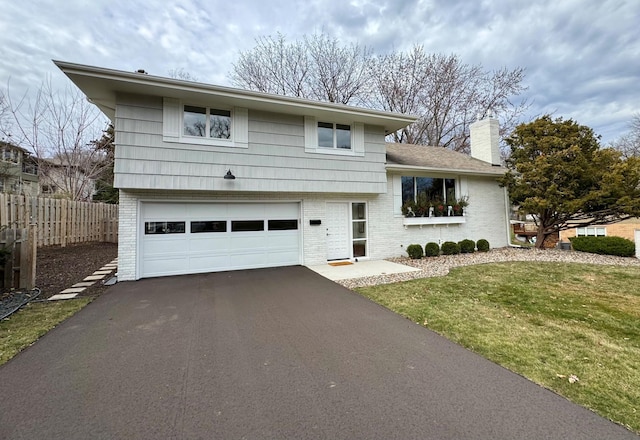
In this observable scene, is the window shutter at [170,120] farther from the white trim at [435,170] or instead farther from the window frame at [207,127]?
the white trim at [435,170]

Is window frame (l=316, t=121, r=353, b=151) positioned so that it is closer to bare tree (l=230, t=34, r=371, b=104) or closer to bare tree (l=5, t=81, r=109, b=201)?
bare tree (l=230, t=34, r=371, b=104)

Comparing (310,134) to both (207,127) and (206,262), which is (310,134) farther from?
(206,262)

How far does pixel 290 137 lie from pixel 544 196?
9.43 m

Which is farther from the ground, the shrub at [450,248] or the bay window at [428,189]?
the bay window at [428,189]

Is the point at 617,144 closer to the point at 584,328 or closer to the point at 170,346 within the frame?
the point at 584,328

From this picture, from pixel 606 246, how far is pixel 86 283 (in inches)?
650

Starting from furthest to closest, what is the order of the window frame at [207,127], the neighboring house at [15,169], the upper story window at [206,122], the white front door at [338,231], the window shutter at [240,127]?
1. the neighboring house at [15,169]
2. the white front door at [338,231]
3. the window shutter at [240,127]
4. the upper story window at [206,122]
5. the window frame at [207,127]

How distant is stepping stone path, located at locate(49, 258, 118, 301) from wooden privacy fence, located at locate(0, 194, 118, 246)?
2.19 metres

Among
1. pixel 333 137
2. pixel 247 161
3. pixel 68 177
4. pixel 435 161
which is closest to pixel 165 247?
pixel 247 161

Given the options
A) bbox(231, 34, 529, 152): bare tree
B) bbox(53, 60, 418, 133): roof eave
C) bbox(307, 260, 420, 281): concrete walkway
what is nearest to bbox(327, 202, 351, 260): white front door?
bbox(307, 260, 420, 281): concrete walkway

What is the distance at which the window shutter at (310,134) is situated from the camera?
8.38 meters

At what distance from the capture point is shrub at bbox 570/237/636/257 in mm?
9883

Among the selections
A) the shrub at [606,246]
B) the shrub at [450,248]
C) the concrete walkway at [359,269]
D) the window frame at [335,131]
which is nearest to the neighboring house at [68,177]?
the window frame at [335,131]

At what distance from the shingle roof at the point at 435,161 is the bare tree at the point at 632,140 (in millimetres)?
18235
